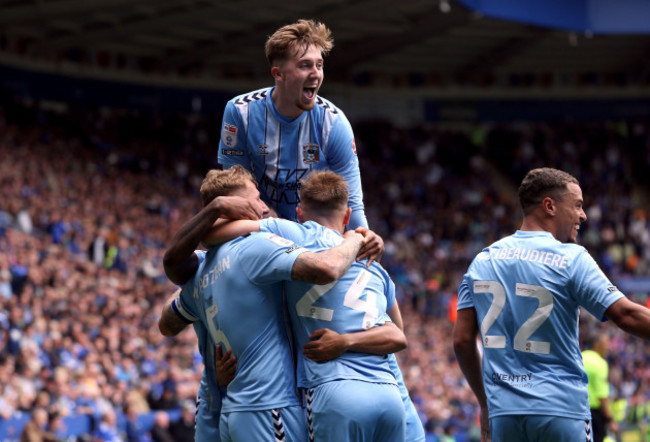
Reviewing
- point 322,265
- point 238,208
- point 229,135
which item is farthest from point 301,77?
point 322,265

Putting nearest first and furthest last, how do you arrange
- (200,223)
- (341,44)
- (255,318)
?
(255,318), (200,223), (341,44)

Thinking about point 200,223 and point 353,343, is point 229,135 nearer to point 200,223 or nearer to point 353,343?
point 200,223

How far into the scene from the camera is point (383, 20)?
25359mm

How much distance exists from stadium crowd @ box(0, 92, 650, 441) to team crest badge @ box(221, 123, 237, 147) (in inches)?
263

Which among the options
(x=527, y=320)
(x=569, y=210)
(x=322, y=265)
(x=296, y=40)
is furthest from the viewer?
(x=296, y=40)

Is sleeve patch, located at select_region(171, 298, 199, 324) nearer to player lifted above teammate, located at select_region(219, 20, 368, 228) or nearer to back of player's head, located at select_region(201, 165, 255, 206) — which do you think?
back of player's head, located at select_region(201, 165, 255, 206)

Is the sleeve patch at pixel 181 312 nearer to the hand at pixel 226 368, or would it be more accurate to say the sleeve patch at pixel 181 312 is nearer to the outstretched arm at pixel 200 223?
the outstretched arm at pixel 200 223

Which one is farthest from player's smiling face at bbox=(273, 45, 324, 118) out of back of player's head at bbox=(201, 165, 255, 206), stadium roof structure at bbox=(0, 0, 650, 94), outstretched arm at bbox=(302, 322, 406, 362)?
stadium roof structure at bbox=(0, 0, 650, 94)

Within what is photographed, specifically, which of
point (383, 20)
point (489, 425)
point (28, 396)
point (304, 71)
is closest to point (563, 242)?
point (489, 425)

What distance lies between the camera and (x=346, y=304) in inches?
176

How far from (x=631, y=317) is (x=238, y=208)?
1.97 metres

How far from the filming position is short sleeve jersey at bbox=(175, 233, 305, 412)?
174 inches

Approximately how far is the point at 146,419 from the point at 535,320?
29.2 feet

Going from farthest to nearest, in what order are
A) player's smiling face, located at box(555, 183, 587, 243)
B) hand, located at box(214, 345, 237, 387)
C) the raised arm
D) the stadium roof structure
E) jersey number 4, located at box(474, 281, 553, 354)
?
the stadium roof structure < player's smiling face, located at box(555, 183, 587, 243) < jersey number 4, located at box(474, 281, 553, 354) < hand, located at box(214, 345, 237, 387) < the raised arm
